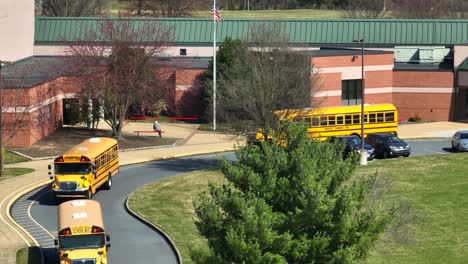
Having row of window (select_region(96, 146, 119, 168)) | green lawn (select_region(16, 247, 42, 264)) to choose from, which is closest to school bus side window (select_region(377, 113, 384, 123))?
row of window (select_region(96, 146, 119, 168))

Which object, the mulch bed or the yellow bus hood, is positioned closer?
the yellow bus hood

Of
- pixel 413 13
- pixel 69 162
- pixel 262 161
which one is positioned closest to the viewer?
pixel 262 161

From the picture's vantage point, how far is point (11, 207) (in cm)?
5200

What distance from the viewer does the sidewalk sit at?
44781 millimetres

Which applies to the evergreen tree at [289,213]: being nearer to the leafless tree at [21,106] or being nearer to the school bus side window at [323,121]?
the leafless tree at [21,106]

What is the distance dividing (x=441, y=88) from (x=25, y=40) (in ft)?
116

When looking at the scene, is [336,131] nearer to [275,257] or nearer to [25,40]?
[25,40]

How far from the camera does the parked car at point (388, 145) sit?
2655 inches

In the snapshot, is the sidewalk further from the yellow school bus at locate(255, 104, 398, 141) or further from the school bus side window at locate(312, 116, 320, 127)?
the yellow school bus at locate(255, 104, 398, 141)

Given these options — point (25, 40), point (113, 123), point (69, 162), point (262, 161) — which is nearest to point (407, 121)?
point (113, 123)

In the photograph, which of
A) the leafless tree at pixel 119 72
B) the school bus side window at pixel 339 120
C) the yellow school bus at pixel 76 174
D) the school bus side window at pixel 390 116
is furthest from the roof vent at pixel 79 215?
the school bus side window at pixel 390 116

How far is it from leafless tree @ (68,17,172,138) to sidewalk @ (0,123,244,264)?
3930mm

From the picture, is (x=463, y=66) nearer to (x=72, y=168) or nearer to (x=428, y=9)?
(x=72, y=168)

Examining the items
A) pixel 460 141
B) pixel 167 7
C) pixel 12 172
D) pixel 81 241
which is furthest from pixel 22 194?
pixel 167 7
